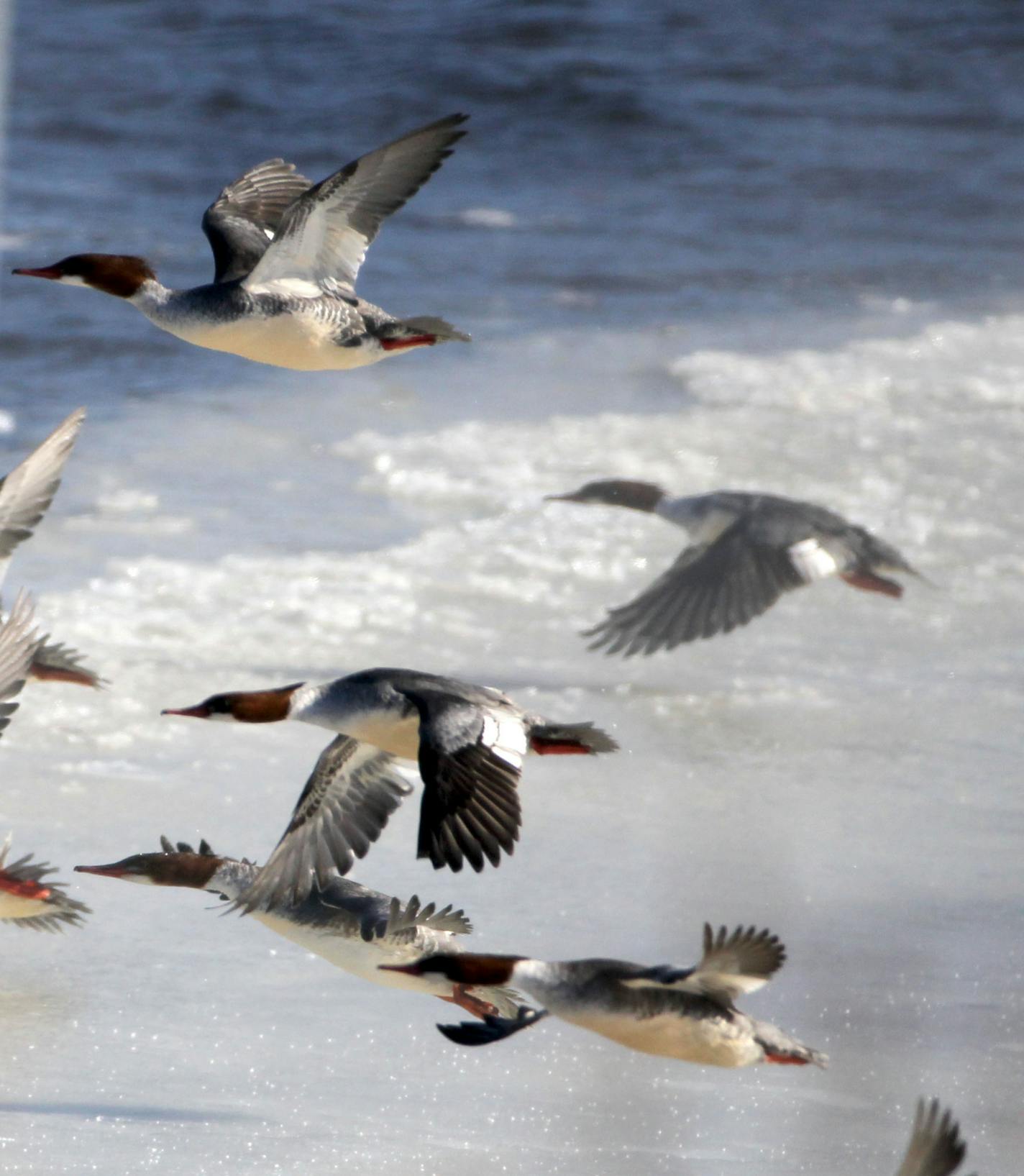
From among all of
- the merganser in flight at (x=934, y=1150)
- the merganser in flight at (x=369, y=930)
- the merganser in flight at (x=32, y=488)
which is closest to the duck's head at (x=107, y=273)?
the merganser in flight at (x=32, y=488)

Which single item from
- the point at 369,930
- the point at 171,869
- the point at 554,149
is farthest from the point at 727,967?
the point at 554,149

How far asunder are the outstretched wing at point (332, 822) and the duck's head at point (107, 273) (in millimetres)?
1132

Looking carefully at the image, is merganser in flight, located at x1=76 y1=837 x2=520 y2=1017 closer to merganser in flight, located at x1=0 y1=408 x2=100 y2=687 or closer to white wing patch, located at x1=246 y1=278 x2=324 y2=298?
merganser in flight, located at x1=0 y1=408 x2=100 y2=687

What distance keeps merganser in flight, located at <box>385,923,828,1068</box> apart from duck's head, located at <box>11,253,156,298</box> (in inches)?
72.9

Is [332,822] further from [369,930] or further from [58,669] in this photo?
[58,669]

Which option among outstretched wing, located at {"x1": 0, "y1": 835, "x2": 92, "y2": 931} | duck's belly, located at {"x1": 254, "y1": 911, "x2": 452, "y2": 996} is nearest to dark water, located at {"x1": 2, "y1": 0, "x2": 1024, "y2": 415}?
outstretched wing, located at {"x1": 0, "y1": 835, "x2": 92, "y2": 931}

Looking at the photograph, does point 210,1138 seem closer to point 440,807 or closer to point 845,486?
point 440,807

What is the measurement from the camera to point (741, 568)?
194 inches

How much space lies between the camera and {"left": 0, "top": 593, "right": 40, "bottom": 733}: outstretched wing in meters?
3.39

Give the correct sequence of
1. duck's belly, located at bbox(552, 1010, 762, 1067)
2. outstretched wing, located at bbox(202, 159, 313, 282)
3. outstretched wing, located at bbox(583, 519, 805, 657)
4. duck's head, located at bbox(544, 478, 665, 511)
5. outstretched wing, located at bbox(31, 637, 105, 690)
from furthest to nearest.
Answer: duck's head, located at bbox(544, 478, 665, 511) → outstretched wing, located at bbox(583, 519, 805, 657) → outstretched wing, located at bbox(31, 637, 105, 690) → outstretched wing, located at bbox(202, 159, 313, 282) → duck's belly, located at bbox(552, 1010, 762, 1067)

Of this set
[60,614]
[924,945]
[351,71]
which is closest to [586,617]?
[60,614]

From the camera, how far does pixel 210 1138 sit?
125 inches

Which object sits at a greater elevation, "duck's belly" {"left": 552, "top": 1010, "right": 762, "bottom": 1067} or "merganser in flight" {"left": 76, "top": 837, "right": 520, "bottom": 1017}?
"duck's belly" {"left": 552, "top": 1010, "right": 762, "bottom": 1067}

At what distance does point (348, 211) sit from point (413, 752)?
47.5 inches
